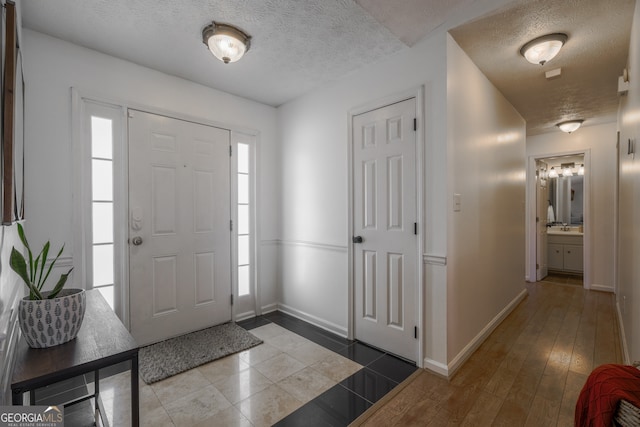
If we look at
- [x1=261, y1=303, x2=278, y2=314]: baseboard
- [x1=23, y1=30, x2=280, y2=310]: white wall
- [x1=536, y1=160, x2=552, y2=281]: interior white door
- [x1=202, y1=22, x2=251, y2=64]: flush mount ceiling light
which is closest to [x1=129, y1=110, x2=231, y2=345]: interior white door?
[x1=23, y1=30, x2=280, y2=310]: white wall

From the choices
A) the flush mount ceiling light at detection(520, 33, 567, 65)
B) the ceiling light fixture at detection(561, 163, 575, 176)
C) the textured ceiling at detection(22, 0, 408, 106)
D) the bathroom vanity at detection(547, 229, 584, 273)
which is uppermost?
the textured ceiling at detection(22, 0, 408, 106)

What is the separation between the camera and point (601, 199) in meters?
4.46

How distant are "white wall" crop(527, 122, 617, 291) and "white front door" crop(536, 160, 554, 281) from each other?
2.05ft

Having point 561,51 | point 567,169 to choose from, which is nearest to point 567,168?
point 567,169

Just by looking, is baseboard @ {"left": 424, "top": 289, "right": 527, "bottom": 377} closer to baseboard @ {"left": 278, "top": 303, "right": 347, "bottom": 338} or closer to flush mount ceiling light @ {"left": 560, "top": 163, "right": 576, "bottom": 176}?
baseboard @ {"left": 278, "top": 303, "right": 347, "bottom": 338}

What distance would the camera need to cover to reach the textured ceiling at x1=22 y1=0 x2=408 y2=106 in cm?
192

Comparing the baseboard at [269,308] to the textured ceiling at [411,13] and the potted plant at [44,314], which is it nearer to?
the potted plant at [44,314]

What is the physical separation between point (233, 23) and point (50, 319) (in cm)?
202

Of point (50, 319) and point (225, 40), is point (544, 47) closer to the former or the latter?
point (225, 40)

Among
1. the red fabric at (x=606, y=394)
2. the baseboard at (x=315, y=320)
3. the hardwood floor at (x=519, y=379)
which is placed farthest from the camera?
the baseboard at (x=315, y=320)

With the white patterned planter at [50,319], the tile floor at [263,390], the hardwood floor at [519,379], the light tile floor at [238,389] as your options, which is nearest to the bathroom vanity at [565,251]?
the hardwood floor at [519,379]

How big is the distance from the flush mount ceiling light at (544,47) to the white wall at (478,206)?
0.42m

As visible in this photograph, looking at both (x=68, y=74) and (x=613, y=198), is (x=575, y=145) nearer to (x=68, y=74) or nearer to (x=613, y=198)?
(x=613, y=198)

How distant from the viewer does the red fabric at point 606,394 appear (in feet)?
2.86
